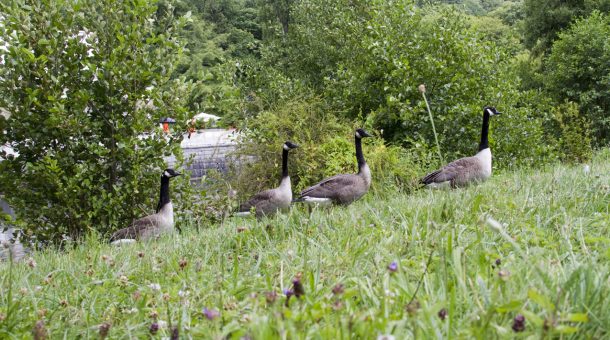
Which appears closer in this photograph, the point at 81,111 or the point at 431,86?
the point at 81,111

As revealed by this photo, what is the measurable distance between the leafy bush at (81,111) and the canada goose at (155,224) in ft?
1.62

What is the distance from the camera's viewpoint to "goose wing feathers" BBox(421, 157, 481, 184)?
7.64 metres

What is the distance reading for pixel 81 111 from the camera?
24.1 feet

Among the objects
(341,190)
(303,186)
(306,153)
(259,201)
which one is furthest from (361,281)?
(306,153)

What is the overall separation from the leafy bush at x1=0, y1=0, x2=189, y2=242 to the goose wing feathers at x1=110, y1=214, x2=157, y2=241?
80 centimetres

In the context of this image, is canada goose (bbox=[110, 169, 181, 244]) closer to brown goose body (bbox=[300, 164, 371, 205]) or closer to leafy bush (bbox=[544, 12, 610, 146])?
brown goose body (bbox=[300, 164, 371, 205])

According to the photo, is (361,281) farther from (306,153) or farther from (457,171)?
(306,153)

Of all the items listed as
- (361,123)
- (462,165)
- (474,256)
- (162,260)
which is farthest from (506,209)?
(361,123)

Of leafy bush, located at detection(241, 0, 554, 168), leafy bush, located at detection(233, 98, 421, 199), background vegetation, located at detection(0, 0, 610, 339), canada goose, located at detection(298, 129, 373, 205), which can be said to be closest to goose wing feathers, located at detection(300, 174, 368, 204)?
canada goose, located at detection(298, 129, 373, 205)

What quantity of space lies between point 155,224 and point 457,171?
414 centimetres

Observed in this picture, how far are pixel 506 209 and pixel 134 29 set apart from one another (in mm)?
5686

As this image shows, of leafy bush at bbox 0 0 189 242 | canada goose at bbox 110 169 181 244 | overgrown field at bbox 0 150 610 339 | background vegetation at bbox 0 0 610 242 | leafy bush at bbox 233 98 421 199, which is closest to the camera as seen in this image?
overgrown field at bbox 0 150 610 339

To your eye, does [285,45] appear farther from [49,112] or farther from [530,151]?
[49,112]

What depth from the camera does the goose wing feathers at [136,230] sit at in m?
6.65
